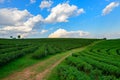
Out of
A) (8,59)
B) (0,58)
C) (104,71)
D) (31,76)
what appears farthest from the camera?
(8,59)

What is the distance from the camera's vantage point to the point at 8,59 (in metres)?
31.5

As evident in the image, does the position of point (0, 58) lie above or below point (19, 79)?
above

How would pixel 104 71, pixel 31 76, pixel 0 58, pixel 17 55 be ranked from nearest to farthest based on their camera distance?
pixel 104 71 < pixel 31 76 < pixel 0 58 < pixel 17 55

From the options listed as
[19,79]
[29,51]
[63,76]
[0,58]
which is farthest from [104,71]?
[29,51]

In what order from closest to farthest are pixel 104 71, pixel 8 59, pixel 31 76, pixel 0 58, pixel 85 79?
pixel 85 79, pixel 104 71, pixel 31 76, pixel 0 58, pixel 8 59

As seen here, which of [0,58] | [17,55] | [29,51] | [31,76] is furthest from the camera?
[29,51]

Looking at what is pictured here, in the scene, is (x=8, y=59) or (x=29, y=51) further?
(x=29, y=51)

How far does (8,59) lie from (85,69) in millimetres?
13179

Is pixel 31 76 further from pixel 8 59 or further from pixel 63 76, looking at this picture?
pixel 8 59

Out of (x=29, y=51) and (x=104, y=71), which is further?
(x=29, y=51)

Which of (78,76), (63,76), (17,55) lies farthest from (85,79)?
(17,55)

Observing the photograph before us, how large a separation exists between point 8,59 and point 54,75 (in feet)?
34.0

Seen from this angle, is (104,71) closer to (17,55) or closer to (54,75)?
(54,75)

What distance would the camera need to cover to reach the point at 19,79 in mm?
23297
